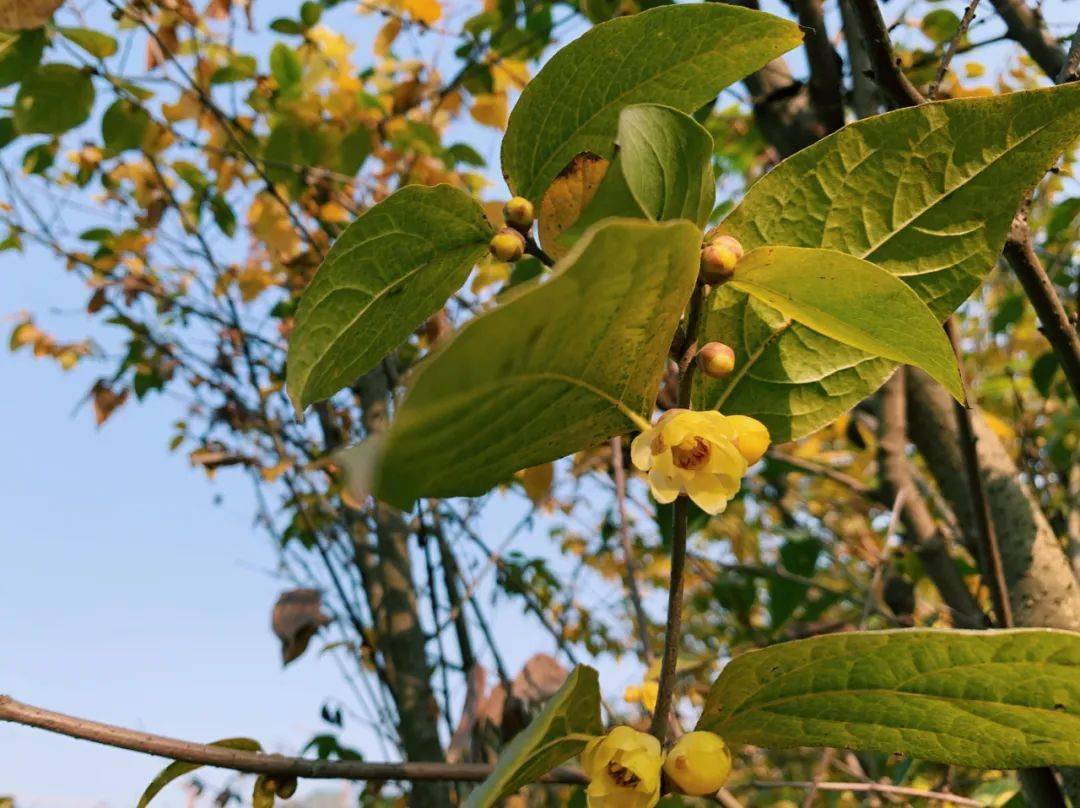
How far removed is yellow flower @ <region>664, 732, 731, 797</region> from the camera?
16.9 inches

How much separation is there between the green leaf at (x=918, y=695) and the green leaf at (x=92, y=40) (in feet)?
4.85

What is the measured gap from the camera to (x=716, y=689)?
1.53 ft

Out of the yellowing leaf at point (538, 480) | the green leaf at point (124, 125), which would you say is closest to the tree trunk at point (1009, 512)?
the yellowing leaf at point (538, 480)

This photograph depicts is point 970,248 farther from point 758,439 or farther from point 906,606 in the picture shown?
point 906,606

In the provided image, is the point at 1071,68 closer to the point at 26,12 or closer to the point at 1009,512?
the point at 1009,512

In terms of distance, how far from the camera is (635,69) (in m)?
0.51

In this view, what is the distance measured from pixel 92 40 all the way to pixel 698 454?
4.69 ft

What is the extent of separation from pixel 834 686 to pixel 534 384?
22 centimetres

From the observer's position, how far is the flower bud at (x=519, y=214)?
0.54 metres

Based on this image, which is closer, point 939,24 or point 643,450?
point 643,450

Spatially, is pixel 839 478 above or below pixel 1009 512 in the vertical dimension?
above

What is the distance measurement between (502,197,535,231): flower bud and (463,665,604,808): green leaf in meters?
0.27

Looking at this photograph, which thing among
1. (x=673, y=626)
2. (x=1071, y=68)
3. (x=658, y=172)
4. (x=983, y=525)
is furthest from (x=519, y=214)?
(x=983, y=525)

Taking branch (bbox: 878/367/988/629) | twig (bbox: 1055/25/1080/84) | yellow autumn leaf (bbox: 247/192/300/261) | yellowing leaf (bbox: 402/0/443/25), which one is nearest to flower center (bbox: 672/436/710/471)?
twig (bbox: 1055/25/1080/84)
